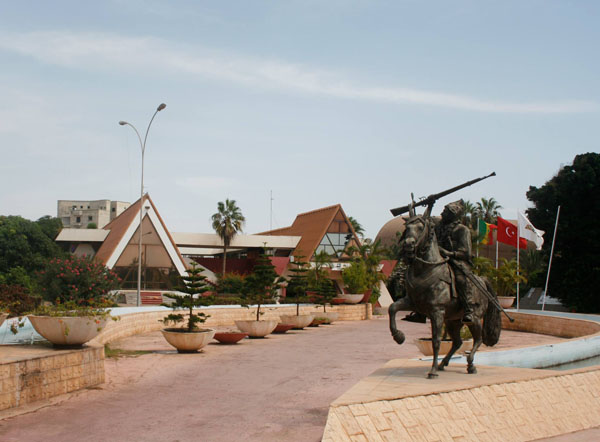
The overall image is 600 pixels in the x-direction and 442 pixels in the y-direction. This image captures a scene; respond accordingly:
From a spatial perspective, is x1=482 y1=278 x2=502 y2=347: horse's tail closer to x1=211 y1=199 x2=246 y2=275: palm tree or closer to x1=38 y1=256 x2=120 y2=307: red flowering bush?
x1=38 y1=256 x2=120 y2=307: red flowering bush

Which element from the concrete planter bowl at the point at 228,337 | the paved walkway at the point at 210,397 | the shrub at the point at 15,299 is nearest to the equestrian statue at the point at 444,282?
the paved walkway at the point at 210,397

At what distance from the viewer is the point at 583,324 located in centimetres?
2386

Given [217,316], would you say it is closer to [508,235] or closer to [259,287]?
[259,287]

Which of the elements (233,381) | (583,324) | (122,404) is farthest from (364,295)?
(122,404)

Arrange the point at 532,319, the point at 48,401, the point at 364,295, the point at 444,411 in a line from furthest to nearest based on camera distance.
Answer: the point at 364,295
the point at 532,319
the point at 48,401
the point at 444,411

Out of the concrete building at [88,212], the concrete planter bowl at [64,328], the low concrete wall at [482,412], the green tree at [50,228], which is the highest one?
the concrete building at [88,212]

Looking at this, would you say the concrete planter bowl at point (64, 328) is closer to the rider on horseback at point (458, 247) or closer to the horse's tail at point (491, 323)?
the rider on horseback at point (458, 247)

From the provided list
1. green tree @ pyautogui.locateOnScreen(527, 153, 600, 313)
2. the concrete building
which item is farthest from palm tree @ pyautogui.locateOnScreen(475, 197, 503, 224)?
the concrete building

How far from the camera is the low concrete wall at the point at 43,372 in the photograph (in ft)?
30.3

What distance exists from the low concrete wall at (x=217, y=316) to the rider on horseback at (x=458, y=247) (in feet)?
29.8

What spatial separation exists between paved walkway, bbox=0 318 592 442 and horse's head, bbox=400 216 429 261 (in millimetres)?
2870

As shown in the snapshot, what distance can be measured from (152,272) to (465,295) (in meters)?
38.8

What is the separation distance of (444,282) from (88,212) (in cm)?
13458

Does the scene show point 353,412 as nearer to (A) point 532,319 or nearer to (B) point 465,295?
(B) point 465,295
